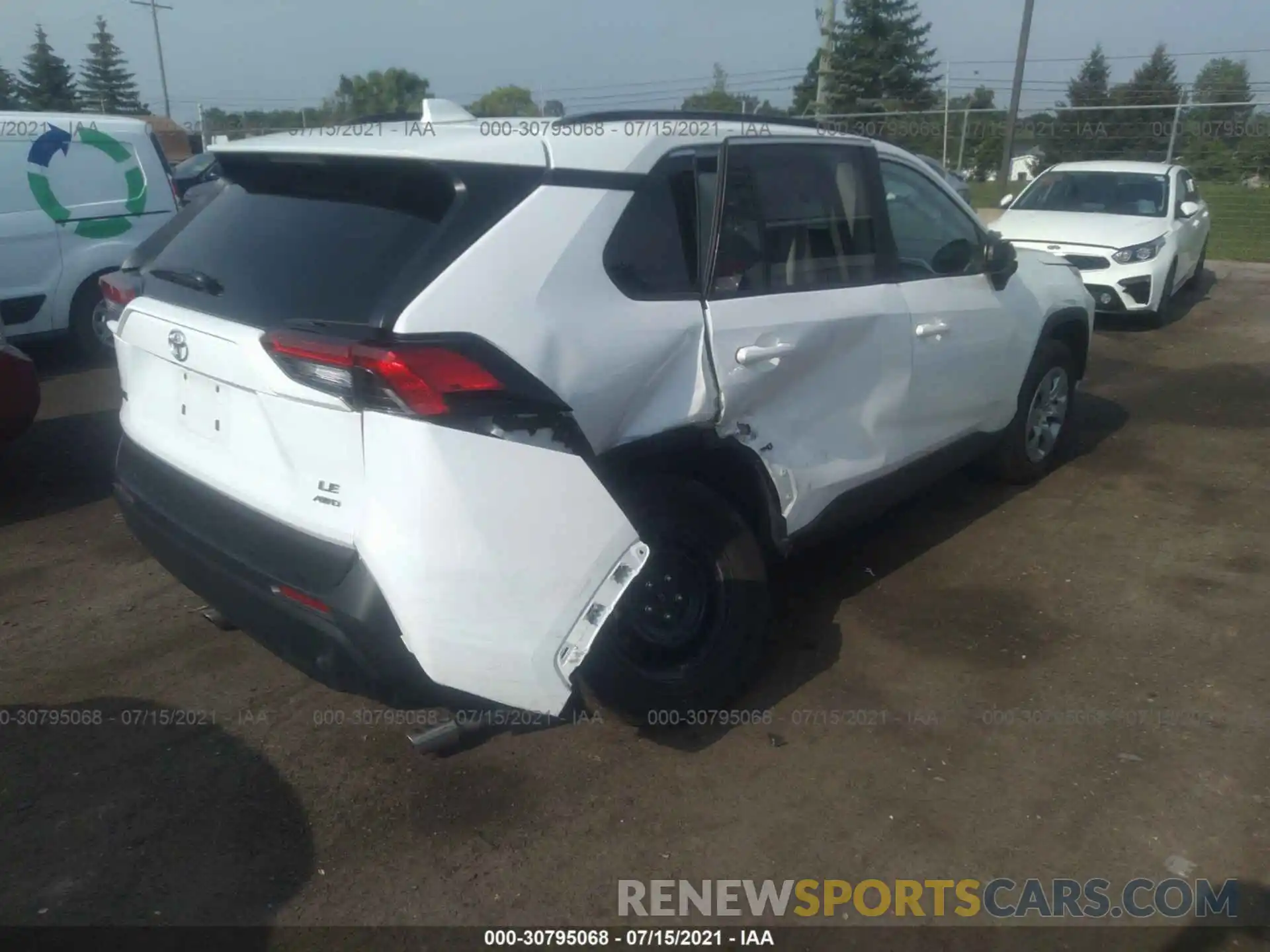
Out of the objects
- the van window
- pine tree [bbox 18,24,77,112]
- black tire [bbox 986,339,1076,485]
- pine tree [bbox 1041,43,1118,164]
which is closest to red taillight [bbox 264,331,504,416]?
the van window

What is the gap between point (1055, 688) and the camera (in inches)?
151

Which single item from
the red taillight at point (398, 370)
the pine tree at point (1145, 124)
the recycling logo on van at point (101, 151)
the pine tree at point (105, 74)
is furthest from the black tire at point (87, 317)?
the pine tree at point (105, 74)

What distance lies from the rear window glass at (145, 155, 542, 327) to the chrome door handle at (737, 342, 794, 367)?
35.9 inches

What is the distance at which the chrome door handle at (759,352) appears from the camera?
3.41 m

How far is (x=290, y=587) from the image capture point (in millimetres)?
2775

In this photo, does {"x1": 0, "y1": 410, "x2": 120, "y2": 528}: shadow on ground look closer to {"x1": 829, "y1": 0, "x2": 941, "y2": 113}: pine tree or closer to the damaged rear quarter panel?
the damaged rear quarter panel

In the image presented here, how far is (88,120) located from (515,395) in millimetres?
8028

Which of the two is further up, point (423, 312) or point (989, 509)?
point (423, 312)

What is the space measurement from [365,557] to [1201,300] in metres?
12.4

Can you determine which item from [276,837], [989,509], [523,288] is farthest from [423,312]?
[989,509]

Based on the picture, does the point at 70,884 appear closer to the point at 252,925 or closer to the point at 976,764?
the point at 252,925

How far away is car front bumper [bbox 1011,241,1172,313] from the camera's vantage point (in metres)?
10.2

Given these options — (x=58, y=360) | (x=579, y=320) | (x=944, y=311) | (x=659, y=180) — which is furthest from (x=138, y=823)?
(x=58, y=360)

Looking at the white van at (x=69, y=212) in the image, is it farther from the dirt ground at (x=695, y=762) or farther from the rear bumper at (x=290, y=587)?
the rear bumper at (x=290, y=587)
